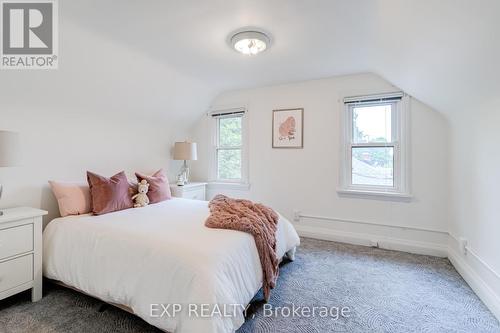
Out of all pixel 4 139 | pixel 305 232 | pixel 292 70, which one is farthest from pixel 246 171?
pixel 4 139

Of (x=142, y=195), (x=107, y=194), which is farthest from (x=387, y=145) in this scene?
(x=107, y=194)

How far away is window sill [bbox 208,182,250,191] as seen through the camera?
407 cm

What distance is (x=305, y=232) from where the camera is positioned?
141 inches

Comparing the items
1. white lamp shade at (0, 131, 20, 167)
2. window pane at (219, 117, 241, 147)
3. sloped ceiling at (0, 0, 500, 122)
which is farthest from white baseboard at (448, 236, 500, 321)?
white lamp shade at (0, 131, 20, 167)

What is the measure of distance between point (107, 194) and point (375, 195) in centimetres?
311

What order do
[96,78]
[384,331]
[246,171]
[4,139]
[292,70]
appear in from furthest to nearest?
[246,171]
[292,70]
[96,78]
[4,139]
[384,331]

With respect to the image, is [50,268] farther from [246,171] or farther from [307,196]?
[307,196]

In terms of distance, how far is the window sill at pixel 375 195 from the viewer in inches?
120

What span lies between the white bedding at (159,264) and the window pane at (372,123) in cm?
202

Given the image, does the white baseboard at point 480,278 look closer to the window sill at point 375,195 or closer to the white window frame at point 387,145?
the window sill at point 375,195

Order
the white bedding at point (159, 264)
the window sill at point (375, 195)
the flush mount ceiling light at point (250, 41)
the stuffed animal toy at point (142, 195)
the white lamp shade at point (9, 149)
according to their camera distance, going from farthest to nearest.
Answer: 1. the window sill at point (375, 195)
2. the stuffed animal toy at point (142, 195)
3. the flush mount ceiling light at point (250, 41)
4. the white lamp shade at point (9, 149)
5. the white bedding at point (159, 264)

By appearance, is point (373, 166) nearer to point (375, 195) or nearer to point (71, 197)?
point (375, 195)

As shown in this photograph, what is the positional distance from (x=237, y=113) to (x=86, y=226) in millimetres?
2745

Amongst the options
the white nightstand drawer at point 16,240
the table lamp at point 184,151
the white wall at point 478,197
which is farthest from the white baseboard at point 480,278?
the white nightstand drawer at point 16,240
